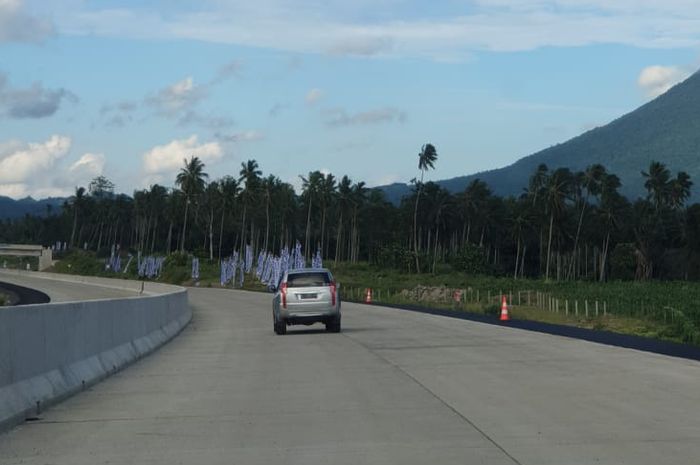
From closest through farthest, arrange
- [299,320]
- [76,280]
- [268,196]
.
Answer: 1. [299,320]
2. [76,280]
3. [268,196]

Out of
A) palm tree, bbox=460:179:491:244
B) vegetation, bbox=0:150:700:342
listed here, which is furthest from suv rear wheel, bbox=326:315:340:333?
palm tree, bbox=460:179:491:244

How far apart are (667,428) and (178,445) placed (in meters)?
4.88

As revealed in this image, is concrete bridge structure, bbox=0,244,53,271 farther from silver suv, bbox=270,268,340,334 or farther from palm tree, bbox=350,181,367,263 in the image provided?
silver suv, bbox=270,268,340,334

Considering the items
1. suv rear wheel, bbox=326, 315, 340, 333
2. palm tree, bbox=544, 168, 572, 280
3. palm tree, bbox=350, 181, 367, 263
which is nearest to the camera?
suv rear wheel, bbox=326, 315, 340, 333

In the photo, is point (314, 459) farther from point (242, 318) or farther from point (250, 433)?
point (242, 318)

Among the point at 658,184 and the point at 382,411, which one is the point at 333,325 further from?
the point at 658,184

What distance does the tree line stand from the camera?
460 feet

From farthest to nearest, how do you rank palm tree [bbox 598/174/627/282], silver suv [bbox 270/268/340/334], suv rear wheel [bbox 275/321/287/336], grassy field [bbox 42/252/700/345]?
palm tree [bbox 598/174/627/282]
grassy field [bbox 42/252/700/345]
suv rear wheel [bbox 275/321/287/336]
silver suv [bbox 270/268/340/334]

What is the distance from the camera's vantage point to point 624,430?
10383 millimetres

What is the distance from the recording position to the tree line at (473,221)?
460 feet

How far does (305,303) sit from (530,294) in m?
61.3

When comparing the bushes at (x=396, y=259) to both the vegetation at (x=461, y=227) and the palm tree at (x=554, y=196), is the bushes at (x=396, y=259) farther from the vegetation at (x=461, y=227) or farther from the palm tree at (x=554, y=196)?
the palm tree at (x=554, y=196)

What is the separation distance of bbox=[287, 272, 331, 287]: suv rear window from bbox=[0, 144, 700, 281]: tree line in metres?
98.8

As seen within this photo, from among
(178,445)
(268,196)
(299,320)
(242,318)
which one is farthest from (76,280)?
(178,445)
